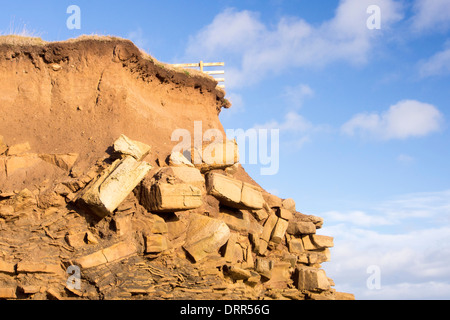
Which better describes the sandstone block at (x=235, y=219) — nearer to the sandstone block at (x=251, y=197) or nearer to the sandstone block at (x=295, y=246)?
the sandstone block at (x=251, y=197)

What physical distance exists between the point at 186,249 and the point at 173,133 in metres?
3.91

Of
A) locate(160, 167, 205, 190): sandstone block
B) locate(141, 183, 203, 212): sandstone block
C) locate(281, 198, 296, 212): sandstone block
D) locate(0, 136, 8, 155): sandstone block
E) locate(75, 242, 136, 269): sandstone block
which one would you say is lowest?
locate(75, 242, 136, 269): sandstone block

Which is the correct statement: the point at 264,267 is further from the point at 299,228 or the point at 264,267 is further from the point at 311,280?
the point at 299,228

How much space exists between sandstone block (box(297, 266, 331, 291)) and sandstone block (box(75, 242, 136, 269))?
16.7 feet

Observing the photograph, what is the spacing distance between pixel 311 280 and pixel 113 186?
6.00 m

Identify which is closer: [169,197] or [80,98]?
[169,197]

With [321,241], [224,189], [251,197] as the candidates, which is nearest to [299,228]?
[321,241]

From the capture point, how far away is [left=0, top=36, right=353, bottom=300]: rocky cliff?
29.9 feet

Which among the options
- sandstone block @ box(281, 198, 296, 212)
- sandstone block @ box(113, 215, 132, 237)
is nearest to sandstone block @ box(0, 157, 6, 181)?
sandstone block @ box(113, 215, 132, 237)

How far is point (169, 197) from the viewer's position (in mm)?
9750

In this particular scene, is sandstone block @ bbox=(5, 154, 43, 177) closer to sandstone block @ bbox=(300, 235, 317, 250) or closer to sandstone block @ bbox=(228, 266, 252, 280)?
sandstone block @ bbox=(228, 266, 252, 280)

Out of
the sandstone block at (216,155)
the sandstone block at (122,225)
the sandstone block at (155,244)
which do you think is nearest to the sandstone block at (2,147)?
the sandstone block at (122,225)
